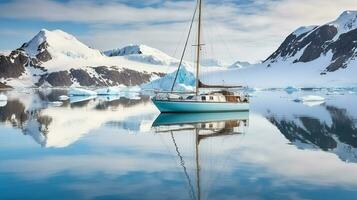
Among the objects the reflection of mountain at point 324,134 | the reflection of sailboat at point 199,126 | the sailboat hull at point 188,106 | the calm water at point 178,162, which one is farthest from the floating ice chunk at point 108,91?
the calm water at point 178,162

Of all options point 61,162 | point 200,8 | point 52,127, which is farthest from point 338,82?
point 61,162

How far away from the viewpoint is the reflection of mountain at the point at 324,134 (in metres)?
23.8

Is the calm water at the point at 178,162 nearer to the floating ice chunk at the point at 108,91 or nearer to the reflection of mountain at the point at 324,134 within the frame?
the reflection of mountain at the point at 324,134

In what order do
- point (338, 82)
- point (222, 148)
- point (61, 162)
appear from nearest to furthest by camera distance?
point (61, 162) → point (222, 148) → point (338, 82)

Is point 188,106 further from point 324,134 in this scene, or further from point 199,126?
point 324,134

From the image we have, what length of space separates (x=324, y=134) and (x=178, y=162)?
1333 centimetres

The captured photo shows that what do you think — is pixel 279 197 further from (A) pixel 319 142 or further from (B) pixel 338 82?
(B) pixel 338 82

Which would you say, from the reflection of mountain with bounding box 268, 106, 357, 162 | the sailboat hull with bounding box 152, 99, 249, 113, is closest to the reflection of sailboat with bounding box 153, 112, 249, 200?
the sailboat hull with bounding box 152, 99, 249, 113

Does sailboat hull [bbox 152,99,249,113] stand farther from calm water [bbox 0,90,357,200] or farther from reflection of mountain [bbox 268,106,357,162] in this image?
calm water [bbox 0,90,357,200]

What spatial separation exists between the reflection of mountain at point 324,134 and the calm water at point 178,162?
2.1 inches

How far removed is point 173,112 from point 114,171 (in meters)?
28.3

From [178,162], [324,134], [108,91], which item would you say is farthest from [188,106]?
[108,91]

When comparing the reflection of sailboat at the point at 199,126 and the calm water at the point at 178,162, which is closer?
the calm water at the point at 178,162

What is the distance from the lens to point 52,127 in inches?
1325
